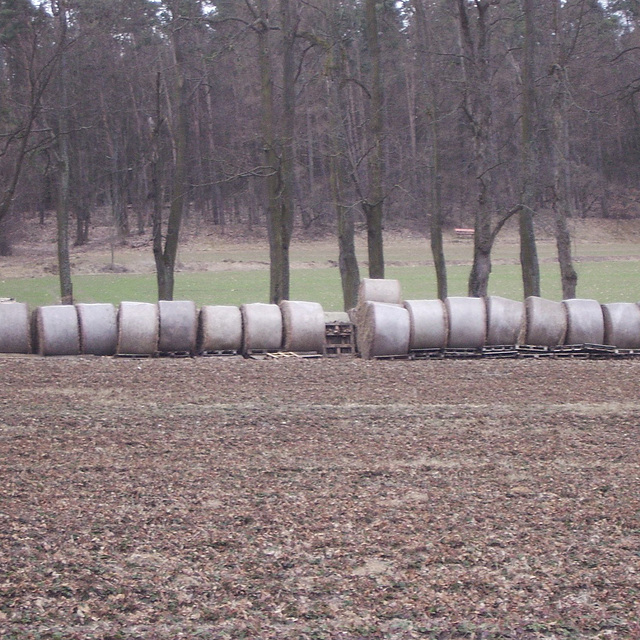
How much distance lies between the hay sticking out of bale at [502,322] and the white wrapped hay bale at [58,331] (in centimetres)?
752

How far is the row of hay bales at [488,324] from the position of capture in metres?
17.0

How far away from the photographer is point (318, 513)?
7.69m

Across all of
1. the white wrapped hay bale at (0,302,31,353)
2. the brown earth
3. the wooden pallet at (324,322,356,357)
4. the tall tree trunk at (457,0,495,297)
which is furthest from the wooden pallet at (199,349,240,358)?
the tall tree trunk at (457,0,495,297)

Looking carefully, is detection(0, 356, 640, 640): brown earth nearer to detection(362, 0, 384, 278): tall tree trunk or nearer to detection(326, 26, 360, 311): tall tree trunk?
detection(362, 0, 384, 278): tall tree trunk

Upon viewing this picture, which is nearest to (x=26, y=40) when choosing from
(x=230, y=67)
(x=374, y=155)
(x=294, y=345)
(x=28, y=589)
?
(x=374, y=155)

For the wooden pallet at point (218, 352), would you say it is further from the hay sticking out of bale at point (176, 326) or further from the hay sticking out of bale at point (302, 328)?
the hay sticking out of bale at point (302, 328)

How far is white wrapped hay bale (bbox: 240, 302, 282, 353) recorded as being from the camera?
17375 mm

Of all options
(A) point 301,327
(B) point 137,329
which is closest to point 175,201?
(B) point 137,329

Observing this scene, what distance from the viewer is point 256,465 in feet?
30.1

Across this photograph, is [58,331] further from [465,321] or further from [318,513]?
[318,513]

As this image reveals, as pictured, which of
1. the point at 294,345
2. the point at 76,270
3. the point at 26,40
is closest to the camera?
the point at 294,345

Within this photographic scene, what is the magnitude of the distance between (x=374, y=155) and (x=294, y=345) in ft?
27.4

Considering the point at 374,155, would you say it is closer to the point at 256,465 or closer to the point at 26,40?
the point at 26,40

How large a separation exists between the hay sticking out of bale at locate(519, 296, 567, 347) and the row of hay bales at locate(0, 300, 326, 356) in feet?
12.4
